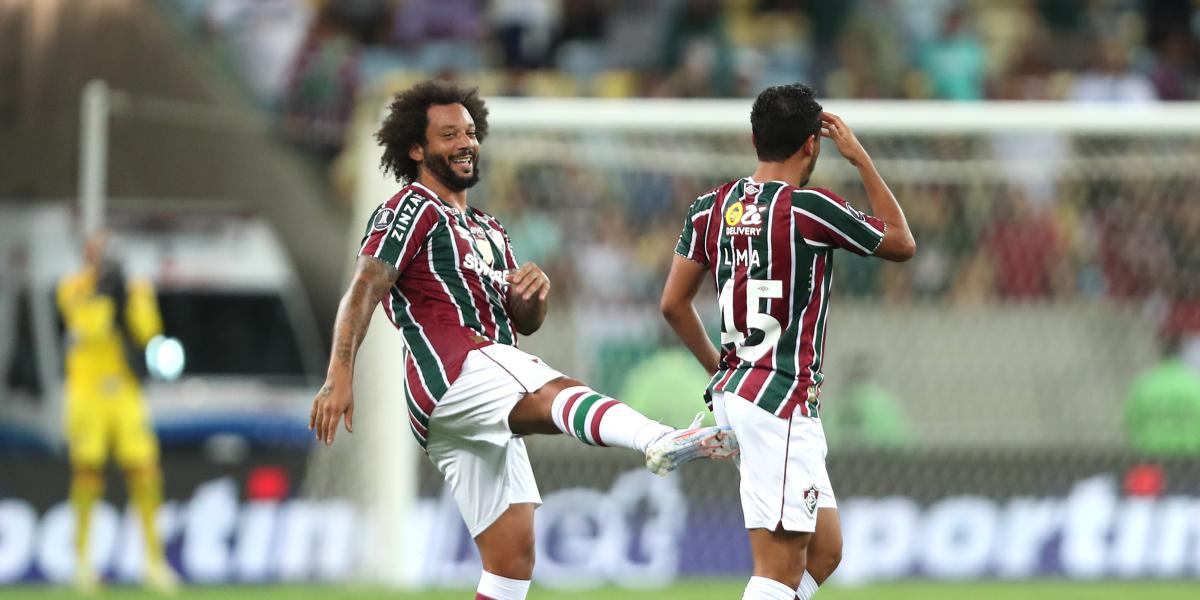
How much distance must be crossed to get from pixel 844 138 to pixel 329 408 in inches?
67.2

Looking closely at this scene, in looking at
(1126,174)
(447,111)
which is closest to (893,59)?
(1126,174)

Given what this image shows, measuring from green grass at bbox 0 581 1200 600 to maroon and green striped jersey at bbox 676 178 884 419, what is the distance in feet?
15.2

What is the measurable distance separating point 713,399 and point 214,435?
32.5 feet

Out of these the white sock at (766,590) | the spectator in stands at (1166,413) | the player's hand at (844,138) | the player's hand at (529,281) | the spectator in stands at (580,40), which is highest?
the spectator in stands at (580,40)

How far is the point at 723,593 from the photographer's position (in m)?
10.6

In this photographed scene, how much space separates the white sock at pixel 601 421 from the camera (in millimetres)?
5625

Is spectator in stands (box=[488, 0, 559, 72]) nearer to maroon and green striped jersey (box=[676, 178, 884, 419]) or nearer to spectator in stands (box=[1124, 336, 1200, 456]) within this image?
spectator in stands (box=[1124, 336, 1200, 456])

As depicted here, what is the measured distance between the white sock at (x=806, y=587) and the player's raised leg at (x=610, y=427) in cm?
55

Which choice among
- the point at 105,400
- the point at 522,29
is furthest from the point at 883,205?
the point at 522,29

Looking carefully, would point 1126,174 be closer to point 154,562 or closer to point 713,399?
point 154,562

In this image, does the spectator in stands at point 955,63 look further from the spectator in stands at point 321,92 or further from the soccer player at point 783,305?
the soccer player at point 783,305

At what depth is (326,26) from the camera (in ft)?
54.4

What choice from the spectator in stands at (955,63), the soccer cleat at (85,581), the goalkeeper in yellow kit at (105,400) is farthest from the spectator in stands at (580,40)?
the soccer cleat at (85,581)

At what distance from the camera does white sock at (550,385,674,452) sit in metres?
5.62
